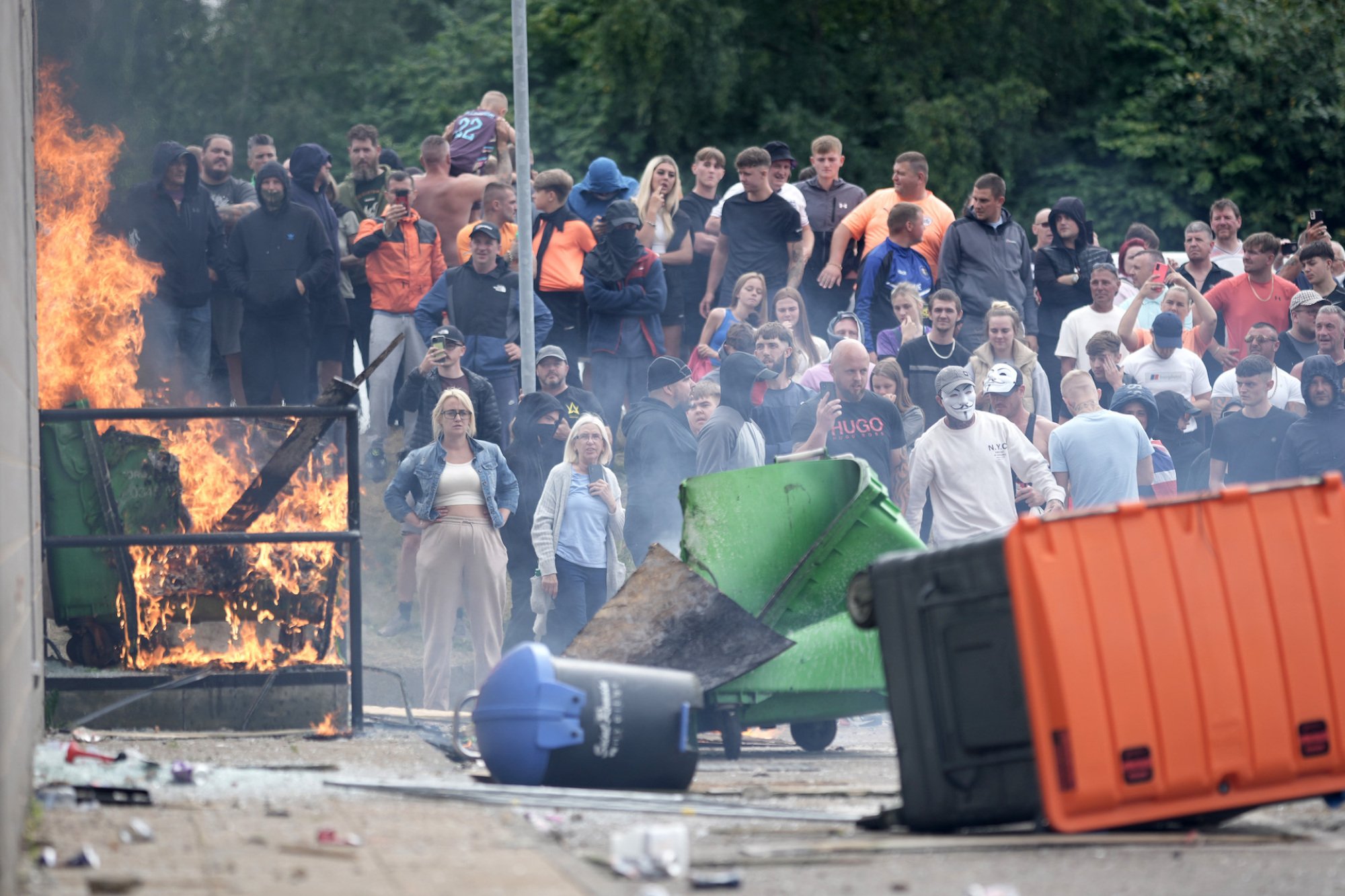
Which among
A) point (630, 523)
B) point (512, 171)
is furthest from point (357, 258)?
point (630, 523)

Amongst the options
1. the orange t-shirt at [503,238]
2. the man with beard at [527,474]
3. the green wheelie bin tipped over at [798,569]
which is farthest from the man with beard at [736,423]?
the orange t-shirt at [503,238]

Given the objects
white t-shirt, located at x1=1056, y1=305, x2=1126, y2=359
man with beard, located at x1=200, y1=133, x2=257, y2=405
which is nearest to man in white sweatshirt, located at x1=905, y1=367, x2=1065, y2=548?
white t-shirt, located at x1=1056, y1=305, x2=1126, y2=359

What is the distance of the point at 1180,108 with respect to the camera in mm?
27016

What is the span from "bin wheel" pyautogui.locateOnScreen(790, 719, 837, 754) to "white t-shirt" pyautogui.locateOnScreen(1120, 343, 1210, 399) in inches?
183

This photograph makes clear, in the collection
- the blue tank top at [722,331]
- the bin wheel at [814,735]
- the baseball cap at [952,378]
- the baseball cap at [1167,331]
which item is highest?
the blue tank top at [722,331]

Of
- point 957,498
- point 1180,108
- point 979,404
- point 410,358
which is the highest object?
point 1180,108

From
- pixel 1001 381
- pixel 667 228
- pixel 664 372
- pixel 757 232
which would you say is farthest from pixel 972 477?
pixel 667 228

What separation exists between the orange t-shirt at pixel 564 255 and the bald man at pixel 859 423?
2616mm

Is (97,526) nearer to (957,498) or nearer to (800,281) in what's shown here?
(957,498)

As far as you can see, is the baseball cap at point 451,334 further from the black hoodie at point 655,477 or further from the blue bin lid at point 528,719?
the blue bin lid at point 528,719

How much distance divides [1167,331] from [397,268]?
5.50 metres

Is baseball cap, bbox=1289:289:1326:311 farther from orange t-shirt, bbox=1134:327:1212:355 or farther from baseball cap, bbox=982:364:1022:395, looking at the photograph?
baseball cap, bbox=982:364:1022:395

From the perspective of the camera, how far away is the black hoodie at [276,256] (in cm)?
1252

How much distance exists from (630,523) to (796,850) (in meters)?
5.62
